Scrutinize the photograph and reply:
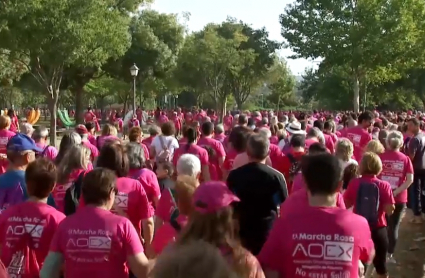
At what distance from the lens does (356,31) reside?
3388 centimetres

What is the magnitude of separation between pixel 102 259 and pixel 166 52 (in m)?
42.1

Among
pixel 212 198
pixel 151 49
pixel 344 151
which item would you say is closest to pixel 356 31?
pixel 151 49

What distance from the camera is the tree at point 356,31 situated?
110 ft

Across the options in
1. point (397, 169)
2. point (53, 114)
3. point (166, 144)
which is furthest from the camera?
point (53, 114)

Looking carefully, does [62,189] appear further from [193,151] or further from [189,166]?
[193,151]

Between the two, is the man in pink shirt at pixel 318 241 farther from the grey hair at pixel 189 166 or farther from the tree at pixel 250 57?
the tree at pixel 250 57

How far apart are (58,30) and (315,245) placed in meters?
19.8

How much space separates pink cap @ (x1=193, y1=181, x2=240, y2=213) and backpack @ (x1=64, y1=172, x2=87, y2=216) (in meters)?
2.30

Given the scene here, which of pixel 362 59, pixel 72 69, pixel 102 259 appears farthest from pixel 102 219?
pixel 72 69

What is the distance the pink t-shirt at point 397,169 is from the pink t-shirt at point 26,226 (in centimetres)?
552

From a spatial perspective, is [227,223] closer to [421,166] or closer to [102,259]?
[102,259]

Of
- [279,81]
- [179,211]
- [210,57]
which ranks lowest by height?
[179,211]

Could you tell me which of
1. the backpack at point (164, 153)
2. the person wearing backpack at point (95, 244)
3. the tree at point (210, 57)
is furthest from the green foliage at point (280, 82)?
the person wearing backpack at point (95, 244)

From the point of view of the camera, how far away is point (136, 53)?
4406 centimetres
